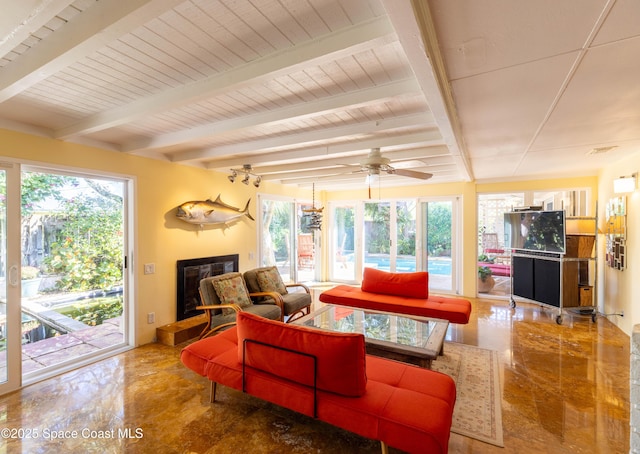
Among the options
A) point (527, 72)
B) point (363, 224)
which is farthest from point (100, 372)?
point (363, 224)

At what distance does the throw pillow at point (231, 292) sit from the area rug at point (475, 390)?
229 cm

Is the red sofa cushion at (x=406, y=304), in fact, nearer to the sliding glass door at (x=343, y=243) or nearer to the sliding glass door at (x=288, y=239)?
the sliding glass door at (x=288, y=239)

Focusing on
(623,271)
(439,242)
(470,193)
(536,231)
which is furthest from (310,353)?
(470,193)

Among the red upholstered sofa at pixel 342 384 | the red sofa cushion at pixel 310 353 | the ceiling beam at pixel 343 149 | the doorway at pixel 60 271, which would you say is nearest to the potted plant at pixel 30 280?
the doorway at pixel 60 271

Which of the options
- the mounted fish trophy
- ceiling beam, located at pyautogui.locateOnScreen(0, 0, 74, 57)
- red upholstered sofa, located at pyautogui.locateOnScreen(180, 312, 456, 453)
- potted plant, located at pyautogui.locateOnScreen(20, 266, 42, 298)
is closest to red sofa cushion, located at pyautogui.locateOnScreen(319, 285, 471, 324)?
red upholstered sofa, located at pyautogui.locateOnScreen(180, 312, 456, 453)

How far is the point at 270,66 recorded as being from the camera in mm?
1604

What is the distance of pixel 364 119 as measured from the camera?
259 cm

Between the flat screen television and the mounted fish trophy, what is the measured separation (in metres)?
4.54

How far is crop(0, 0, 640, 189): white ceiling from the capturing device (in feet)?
4.06

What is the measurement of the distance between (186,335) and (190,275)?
0.82 meters

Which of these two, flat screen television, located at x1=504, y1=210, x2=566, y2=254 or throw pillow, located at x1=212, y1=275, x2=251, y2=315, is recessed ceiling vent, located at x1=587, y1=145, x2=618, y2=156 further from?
throw pillow, located at x1=212, y1=275, x2=251, y2=315

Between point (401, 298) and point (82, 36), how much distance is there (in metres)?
3.91

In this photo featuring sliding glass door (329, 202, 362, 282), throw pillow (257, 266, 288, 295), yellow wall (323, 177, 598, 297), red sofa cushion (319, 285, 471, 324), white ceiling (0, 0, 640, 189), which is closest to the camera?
white ceiling (0, 0, 640, 189)

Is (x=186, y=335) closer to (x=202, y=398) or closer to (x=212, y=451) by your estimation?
(x=202, y=398)
